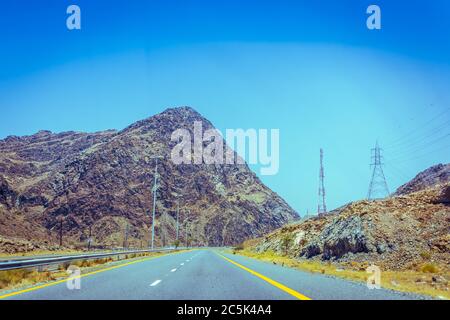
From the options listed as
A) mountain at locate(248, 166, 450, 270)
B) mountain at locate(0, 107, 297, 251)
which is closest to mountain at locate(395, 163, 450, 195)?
mountain at locate(248, 166, 450, 270)

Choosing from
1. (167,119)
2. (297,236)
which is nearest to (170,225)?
(167,119)

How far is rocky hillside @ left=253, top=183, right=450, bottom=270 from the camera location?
26828 mm

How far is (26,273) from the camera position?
18.5 meters

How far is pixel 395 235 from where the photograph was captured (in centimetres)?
3108

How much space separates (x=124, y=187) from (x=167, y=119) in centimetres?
5302

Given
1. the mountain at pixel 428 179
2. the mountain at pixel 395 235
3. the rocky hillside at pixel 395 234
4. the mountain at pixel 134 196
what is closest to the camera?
the mountain at pixel 395 235

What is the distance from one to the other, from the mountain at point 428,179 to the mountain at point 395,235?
34384 mm

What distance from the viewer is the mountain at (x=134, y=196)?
132 meters

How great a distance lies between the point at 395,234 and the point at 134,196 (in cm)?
11698

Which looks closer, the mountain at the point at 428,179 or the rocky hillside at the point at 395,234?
the rocky hillside at the point at 395,234

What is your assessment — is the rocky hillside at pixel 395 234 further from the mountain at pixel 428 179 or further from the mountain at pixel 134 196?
the mountain at pixel 134 196

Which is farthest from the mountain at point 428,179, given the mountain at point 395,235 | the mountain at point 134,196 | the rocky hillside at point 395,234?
the mountain at point 134,196

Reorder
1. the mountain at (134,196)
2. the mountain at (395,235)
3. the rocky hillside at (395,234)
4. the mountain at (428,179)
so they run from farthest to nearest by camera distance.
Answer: the mountain at (134,196) < the mountain at (428,179) < the rocky hillside at (395,234) < the mountain at (395,235)

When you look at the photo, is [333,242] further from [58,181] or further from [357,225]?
[58,181]
